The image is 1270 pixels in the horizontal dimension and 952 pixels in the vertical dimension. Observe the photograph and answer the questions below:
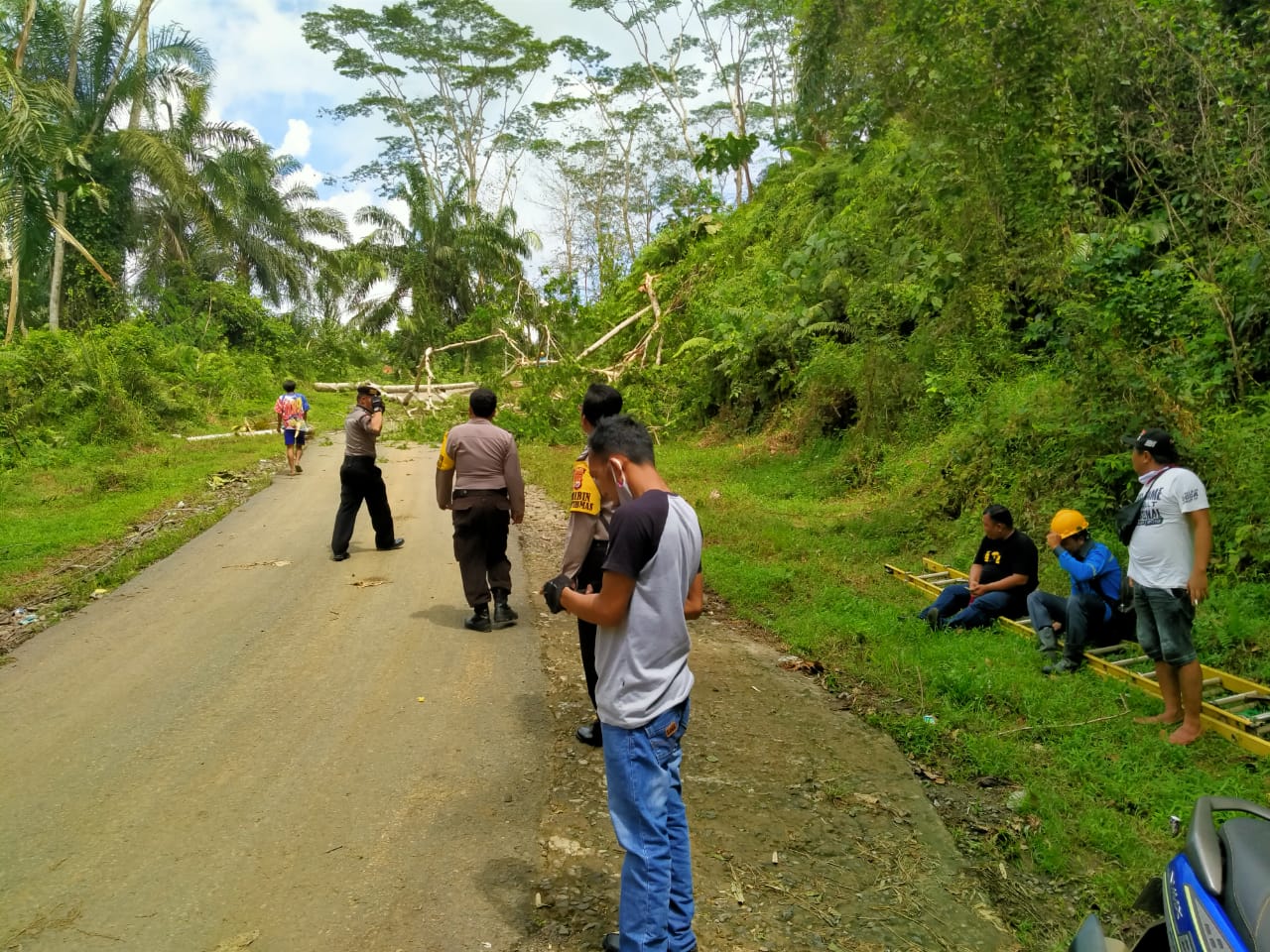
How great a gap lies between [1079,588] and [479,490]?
14.4 feet

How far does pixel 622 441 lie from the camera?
3045 millimetres

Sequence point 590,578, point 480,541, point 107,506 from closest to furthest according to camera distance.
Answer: point 590,578
point 480,541
point 107,506

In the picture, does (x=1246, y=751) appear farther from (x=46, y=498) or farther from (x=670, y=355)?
(x=670, y=355)

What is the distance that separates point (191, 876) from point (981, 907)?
3197 mm

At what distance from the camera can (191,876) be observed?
11.4 ft

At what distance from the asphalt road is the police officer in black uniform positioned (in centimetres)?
116

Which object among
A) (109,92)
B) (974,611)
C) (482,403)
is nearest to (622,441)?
(482,403)

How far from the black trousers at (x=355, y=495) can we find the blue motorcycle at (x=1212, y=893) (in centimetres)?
751

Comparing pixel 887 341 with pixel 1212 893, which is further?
pixel 887 341

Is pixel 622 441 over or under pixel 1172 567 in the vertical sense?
over

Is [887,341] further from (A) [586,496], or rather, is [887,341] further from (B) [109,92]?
(B) [109,92]

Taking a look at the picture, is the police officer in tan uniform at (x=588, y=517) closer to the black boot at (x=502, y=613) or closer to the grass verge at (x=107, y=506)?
the black boot at (x=502, y=613)

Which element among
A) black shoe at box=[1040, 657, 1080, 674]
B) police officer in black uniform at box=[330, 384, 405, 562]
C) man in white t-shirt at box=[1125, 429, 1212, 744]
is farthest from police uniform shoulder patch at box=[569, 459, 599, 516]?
police officer in black uniform at box=[330, 384, 405, 562]

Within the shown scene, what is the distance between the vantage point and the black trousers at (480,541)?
6629mm
